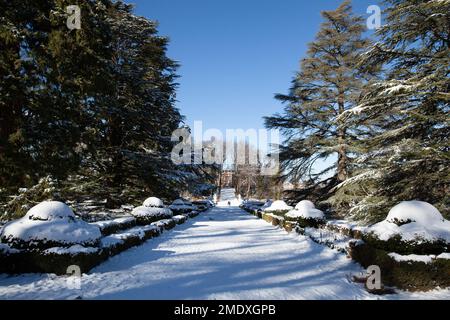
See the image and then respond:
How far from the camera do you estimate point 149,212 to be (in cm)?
1430

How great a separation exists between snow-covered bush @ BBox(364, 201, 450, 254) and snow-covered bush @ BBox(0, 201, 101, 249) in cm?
593

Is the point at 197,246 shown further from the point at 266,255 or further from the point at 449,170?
the point at 449,170

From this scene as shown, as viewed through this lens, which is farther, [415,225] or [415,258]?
[415,225]

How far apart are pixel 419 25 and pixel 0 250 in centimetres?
1319

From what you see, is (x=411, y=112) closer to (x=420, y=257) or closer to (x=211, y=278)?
(x=420, y=257)

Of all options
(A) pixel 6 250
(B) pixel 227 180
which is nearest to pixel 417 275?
(A) pixel 6 250

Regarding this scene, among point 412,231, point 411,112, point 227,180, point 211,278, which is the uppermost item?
point 411,112

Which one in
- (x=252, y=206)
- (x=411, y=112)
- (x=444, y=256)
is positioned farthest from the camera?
(x=252, y=206)

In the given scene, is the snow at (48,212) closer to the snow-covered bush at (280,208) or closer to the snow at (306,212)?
the snow at (306,212)

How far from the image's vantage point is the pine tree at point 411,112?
9289mm

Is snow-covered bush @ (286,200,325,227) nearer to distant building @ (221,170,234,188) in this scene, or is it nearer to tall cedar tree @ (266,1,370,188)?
tall cedar tree @ (266,1,370,188)

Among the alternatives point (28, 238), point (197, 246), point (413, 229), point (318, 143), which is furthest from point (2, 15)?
point (318, 143)

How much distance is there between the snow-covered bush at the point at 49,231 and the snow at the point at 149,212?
279 inches

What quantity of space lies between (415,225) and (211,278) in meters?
4.01
